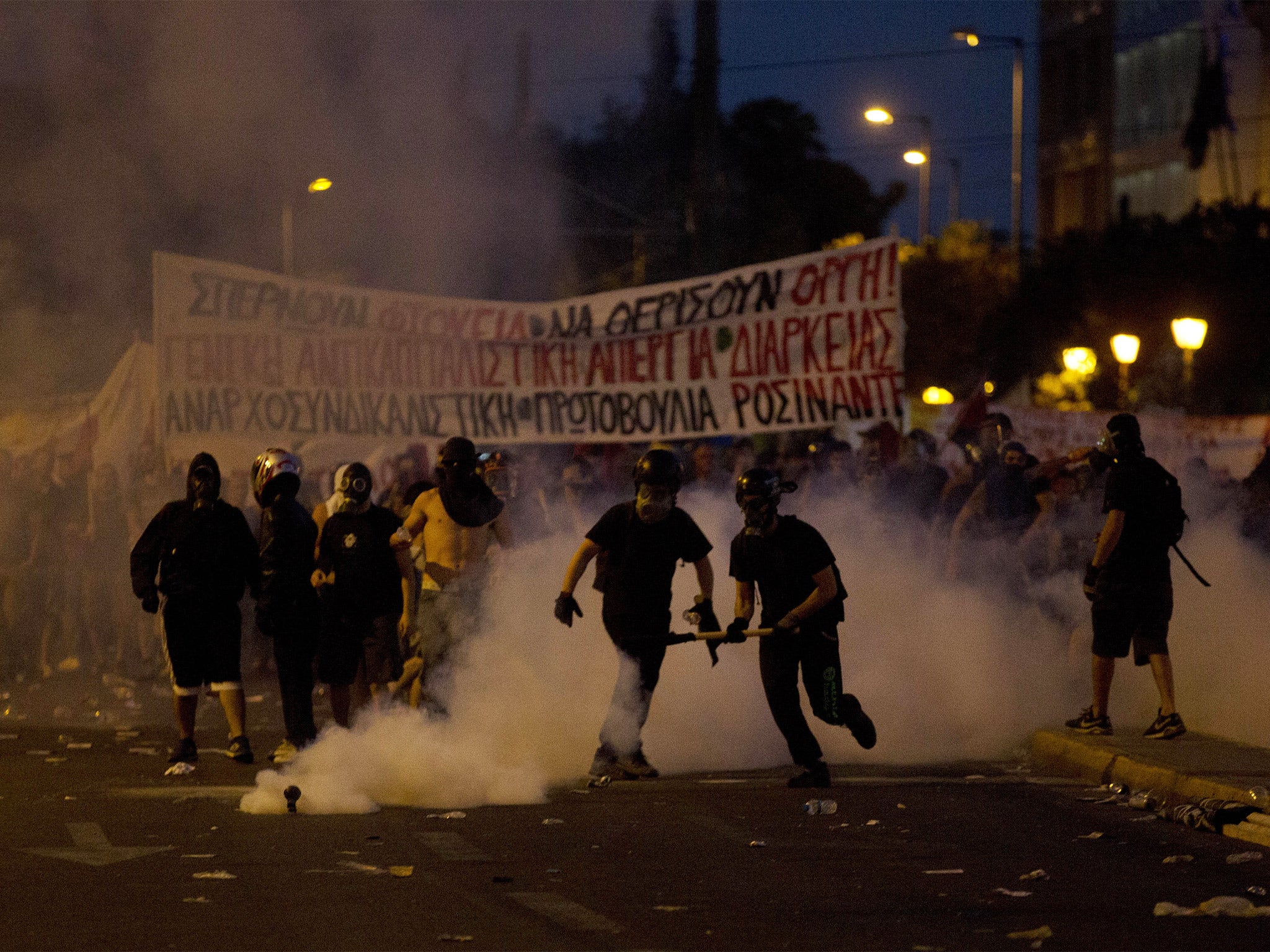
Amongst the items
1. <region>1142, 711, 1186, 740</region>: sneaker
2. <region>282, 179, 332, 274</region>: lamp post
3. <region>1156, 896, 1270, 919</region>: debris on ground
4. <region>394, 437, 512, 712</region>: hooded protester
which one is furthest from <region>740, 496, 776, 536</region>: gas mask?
<region>282, 179, 332, 274</region>: lamp post

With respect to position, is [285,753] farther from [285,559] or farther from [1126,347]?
[1126,347]

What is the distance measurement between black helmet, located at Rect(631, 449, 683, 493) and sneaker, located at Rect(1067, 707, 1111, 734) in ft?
7.79

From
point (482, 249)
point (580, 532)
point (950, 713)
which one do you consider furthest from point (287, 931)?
point (482, 249)

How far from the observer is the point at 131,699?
1179 cm

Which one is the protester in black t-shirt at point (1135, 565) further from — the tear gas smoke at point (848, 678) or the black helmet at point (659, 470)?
the black helmet at point (659, 470)

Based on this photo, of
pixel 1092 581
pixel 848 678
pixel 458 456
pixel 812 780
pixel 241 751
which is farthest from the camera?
pixel 848 678

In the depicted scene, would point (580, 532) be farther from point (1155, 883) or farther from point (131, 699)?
point (1155, 883)

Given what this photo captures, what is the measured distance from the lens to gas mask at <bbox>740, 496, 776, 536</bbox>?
8.22 meters

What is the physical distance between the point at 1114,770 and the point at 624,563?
233 cm

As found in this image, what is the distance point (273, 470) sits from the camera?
30.3 ft

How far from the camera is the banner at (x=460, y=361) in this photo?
39.4 ft

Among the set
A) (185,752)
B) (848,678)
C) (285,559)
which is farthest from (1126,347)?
(185,752)

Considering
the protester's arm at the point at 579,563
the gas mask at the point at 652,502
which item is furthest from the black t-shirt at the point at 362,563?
the gas mask at the point at 652,502

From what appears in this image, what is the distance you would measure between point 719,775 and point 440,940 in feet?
12.3
